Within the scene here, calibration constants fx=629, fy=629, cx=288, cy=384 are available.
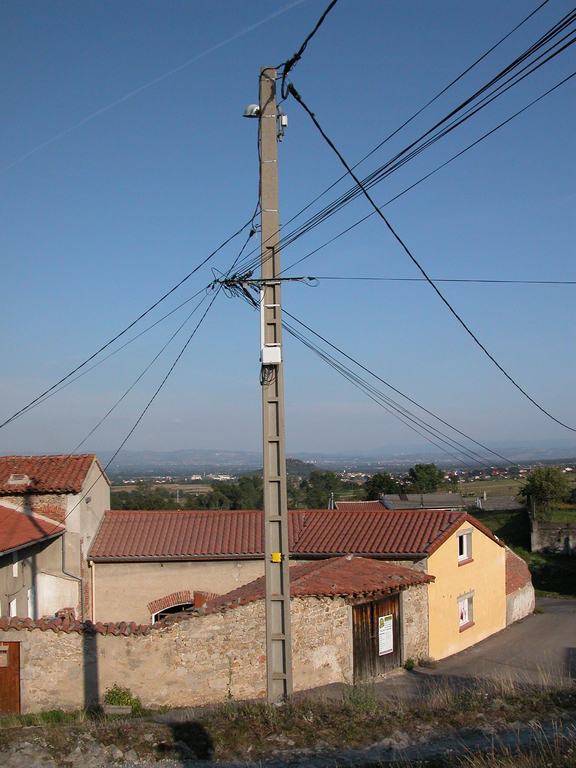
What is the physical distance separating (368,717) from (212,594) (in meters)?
12.0

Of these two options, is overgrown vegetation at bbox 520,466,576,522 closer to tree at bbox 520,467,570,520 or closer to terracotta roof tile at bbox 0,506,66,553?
tree at bbox 520,467,570,520

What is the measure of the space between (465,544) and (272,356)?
13483 millimetres

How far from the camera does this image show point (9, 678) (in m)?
11.3

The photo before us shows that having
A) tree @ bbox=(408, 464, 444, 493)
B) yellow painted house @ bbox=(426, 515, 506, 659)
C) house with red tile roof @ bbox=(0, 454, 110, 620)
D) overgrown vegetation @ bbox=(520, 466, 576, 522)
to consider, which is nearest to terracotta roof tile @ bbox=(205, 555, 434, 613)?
yellow painted house @ bbox=(426, 515, 506, 659)

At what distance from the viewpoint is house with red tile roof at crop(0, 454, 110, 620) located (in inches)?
663

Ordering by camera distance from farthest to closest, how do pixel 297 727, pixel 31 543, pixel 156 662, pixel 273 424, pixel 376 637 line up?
1. pixel 31 543
2. pixel 376 637
3. pixel 156 662
4. pixel 273 424
5. pixel 297 727

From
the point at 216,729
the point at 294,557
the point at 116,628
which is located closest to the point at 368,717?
the point at 216,729

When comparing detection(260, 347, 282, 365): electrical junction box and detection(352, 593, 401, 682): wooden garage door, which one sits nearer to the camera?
detection(260, 347, 282, 365): electrical junction box

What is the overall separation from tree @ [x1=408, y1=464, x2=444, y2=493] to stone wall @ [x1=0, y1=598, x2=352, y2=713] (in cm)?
5248

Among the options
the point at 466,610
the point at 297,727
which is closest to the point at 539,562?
the point at 466,610

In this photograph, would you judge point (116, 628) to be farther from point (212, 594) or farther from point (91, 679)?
point (212, 594)

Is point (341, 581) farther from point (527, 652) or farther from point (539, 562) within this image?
point (539, 562)

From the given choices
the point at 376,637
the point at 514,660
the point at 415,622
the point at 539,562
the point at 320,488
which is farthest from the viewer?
the point at 320,488

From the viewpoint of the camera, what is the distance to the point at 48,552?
17.9 meters
